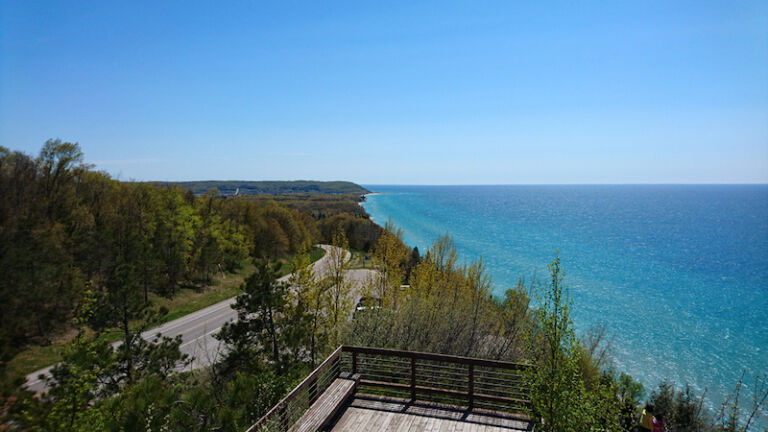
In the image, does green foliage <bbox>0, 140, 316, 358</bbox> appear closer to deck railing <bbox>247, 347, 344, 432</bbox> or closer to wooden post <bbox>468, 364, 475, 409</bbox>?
deck railing <bbox>247, 347, 344, 432</bbox>

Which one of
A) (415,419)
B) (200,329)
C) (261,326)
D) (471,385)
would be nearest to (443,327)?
(471,385)

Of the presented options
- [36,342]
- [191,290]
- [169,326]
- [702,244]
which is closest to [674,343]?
[169,326]

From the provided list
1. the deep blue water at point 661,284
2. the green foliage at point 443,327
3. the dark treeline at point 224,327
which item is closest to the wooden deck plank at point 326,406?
the dark treeline at point 224,327

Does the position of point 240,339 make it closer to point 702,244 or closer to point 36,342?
point 36,342

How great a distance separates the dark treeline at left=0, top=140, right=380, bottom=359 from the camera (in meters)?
18.4

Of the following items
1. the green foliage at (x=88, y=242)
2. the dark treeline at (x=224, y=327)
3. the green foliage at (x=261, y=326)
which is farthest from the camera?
the green foliage at (x=88, y=242)

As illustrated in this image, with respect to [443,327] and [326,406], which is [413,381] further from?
[443,327]

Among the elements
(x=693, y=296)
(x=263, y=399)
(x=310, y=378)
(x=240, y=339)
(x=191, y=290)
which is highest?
(x=310, y=378)

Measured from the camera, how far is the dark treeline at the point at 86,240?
60.3ft

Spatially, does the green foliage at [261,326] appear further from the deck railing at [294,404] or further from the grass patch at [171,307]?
the deck railing at [294,404]

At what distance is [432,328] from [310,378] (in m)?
7.45

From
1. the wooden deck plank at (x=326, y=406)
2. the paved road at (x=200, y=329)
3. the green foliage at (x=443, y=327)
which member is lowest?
the paved road at (x=200, y=329)

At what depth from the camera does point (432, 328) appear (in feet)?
46.5

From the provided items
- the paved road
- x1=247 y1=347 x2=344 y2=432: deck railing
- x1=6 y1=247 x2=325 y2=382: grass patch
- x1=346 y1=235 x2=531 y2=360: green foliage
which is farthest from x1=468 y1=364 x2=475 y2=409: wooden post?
the paved road
